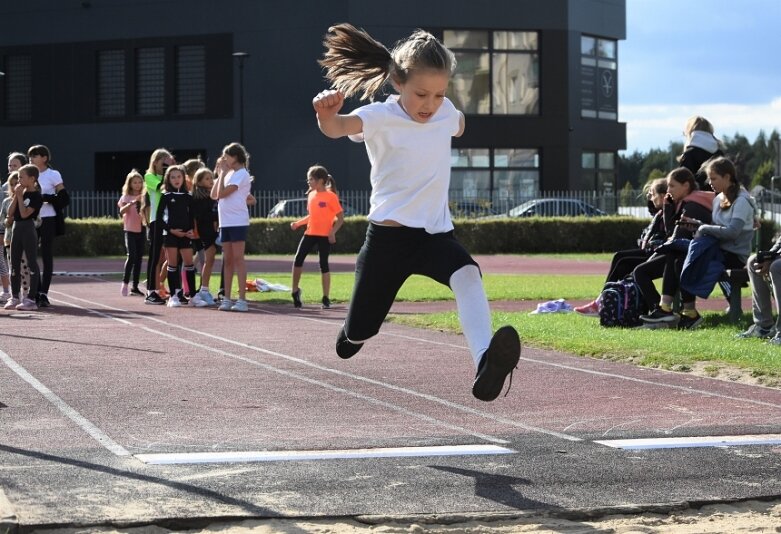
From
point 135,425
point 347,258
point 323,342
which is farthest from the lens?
point 347,258

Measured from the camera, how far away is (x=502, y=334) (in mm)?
6488

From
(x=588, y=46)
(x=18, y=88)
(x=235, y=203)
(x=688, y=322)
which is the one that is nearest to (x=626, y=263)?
(x=688, y=322)

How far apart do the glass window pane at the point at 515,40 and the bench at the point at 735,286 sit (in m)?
40.1

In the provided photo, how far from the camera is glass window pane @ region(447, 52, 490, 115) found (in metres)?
53.0

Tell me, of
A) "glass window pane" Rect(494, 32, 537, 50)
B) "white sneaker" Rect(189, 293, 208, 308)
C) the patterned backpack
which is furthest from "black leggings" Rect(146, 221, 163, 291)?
"glass window pane" Rect(494, 32, 537, 50)

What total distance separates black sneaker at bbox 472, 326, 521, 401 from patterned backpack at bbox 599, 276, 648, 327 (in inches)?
294

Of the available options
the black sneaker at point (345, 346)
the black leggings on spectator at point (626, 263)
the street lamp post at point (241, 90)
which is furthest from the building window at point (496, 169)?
the black sneaker at point (345, 346)

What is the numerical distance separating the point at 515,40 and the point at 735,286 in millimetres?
41170

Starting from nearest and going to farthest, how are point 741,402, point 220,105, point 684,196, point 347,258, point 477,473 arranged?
point 477,473 < point 741,402 < point 684,196 < point 347,258 < point 220,105

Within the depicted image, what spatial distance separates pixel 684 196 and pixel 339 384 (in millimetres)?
5697

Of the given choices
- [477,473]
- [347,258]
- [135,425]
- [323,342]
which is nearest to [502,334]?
[477,473]

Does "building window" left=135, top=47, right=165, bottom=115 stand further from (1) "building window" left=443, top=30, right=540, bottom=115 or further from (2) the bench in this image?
(2) the bench

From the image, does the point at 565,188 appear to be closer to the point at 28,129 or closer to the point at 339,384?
the point at 28,129

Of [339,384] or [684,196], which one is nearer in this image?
[339,384]
